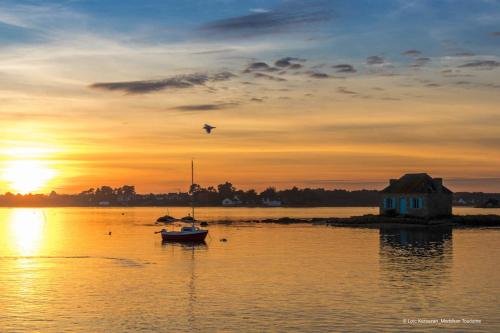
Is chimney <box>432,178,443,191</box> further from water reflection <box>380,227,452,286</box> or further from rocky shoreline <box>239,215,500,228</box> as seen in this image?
water reflection <box>380,227,452,286</box>

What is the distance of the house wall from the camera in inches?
4685

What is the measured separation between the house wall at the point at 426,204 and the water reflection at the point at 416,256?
12.1 meters

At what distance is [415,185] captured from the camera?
11950 cm

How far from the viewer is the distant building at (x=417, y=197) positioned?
119m

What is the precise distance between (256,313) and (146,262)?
99.9 feet

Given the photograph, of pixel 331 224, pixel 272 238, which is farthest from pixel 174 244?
pixel 331 224

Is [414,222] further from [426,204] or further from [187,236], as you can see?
[187,236]

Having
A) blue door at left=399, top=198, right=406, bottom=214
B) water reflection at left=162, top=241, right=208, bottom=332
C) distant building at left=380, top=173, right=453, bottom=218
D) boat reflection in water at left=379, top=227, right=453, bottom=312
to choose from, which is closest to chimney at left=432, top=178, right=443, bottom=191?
distant building at left=380, top=173, right=453, bottom=218

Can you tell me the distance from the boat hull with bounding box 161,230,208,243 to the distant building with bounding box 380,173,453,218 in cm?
4543

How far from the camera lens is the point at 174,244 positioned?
3541 inches

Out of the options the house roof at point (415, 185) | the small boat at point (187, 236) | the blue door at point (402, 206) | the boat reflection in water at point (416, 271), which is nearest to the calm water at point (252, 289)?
the boat reflection in water at point (416, 271)

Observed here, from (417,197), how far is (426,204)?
2.00 metres

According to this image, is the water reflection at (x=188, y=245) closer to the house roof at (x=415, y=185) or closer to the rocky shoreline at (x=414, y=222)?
the rocky shoreline at (x=414, y=222)

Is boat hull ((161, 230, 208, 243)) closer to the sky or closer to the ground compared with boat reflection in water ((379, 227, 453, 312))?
closer to the sky
